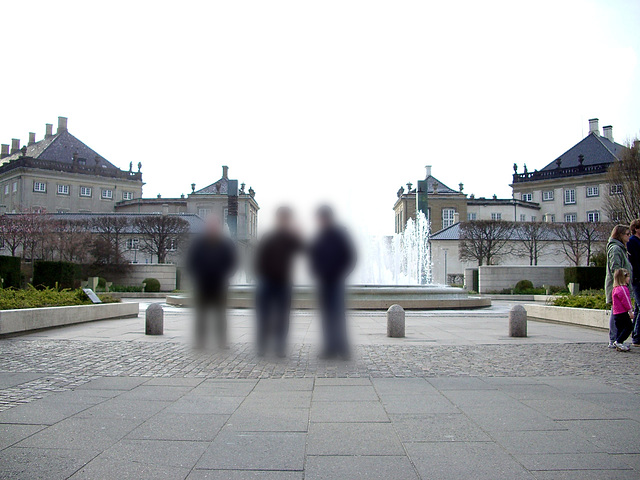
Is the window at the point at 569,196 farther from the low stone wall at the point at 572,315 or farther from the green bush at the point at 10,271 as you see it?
the green bush at the point at 10,271

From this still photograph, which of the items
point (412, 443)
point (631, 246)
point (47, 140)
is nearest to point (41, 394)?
point (412, 443)

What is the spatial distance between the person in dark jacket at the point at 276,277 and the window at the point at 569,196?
465ft

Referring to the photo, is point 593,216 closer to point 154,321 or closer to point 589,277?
point 589,277

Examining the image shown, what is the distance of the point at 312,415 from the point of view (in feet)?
35.0

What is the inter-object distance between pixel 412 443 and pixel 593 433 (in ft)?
9.90

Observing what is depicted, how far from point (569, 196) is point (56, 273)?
117 metres

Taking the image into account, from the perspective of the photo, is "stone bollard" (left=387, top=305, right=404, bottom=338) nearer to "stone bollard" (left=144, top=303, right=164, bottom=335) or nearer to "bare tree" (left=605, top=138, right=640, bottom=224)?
"stone bollard" (left=144, top=303, right=164, bottom=335)

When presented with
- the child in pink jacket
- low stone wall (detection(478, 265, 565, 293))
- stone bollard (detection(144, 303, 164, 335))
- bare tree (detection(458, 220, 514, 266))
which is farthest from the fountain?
bare tree (detection(458, 220, 514, 266))

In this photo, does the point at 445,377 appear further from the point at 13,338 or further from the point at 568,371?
the point at 13,338

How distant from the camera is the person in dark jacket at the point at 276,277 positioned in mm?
1896

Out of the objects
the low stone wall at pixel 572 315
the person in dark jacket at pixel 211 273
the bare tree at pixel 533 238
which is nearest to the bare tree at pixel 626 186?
the bare tree at pixel 533 238

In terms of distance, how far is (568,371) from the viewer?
50.1ft

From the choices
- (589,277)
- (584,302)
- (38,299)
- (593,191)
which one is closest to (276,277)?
(38,299)

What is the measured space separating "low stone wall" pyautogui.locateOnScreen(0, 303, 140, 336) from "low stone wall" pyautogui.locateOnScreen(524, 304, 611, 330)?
22801 mm
